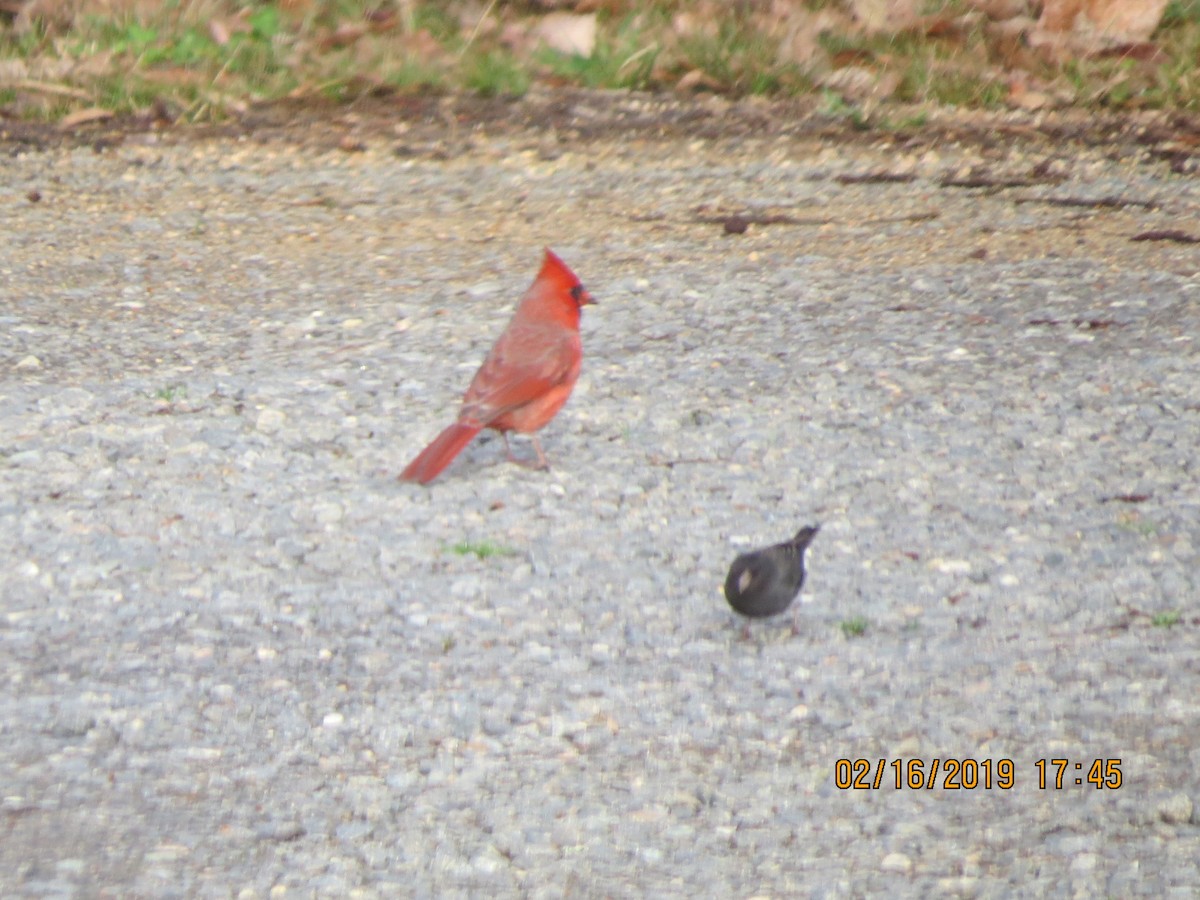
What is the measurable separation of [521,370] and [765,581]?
4.81 feet

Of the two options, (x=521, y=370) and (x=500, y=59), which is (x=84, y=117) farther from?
(x=521, y=370)

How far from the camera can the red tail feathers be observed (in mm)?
4898

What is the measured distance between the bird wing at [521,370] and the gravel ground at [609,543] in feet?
0.76

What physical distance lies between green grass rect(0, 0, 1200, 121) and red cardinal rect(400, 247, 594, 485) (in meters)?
4.05

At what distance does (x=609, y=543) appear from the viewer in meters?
4.61

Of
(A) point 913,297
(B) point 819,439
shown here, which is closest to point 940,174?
(A) point 913,297

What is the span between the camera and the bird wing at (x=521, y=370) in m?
5.02

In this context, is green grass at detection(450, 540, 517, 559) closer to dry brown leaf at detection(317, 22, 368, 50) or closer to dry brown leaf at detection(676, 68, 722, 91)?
dry brown leaf at detection(676, 68, 722, 91)

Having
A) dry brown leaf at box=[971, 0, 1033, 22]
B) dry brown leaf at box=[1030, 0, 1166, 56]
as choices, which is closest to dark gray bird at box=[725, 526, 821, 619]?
dry brown leaf at box=[1030, 0, 1166, 56]

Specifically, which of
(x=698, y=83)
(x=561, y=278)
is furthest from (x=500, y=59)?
(x=561, y=278)

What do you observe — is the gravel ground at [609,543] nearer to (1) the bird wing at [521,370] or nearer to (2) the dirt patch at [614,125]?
(1) the bird wing at [521,370]
